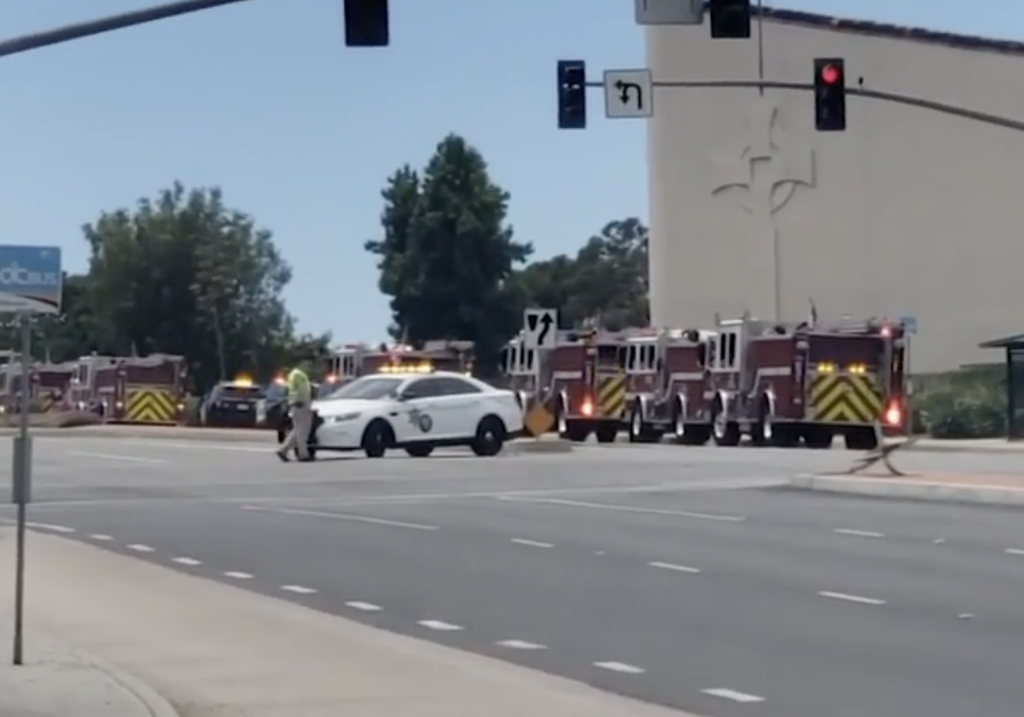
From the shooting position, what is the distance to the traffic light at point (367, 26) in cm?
1769

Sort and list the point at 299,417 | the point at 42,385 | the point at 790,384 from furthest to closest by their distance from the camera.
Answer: the point at 42,385 < the point at 790,384 < the point at 299,417

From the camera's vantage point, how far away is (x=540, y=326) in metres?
45.4

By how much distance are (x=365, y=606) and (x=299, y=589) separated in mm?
1398

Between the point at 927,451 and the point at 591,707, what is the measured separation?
33074 mm

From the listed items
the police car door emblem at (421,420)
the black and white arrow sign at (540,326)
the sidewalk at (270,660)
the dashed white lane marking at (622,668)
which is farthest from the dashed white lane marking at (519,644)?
the black and white arrow sign at (540,326)

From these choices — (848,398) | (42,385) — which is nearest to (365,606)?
(848,398)

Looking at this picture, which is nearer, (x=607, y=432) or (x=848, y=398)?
(x=848, y=398)

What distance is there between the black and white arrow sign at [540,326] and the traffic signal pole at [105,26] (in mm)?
28386

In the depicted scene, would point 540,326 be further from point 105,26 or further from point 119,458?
point 105,26

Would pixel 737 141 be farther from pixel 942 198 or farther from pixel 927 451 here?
pixel 927 451

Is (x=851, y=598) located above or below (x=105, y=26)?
below

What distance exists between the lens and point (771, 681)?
42.0 ft

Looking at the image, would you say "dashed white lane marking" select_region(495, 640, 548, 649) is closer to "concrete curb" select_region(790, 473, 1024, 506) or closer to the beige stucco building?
"concrete curb" select_region(790, 473, 1024, 506)

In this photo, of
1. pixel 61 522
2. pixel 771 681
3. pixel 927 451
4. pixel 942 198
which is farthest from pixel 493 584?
pixel 942 198
